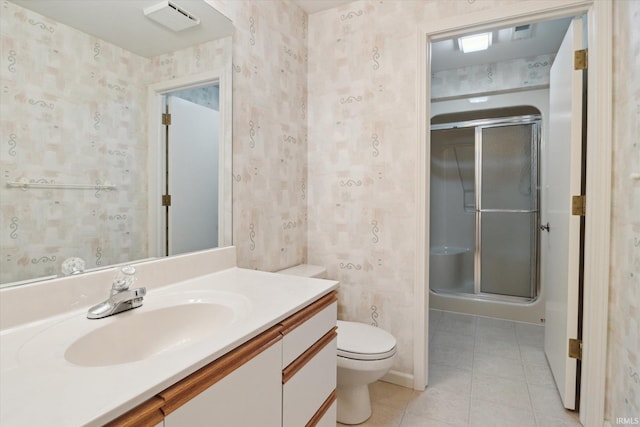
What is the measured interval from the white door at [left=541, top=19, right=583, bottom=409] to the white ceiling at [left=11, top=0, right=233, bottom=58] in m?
1.87

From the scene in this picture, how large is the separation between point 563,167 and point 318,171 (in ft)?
4.82

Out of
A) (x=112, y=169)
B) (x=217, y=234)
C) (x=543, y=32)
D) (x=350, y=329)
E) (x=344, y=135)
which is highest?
(x=543, y=32)

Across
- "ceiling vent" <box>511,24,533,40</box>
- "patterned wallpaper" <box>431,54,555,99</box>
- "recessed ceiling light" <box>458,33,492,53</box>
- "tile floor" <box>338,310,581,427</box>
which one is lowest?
"tile floor" <box>338,310,581,427</box>

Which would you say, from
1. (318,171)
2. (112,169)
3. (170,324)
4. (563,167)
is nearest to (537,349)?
(563,167)

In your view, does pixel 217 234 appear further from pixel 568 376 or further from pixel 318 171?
pixel 568 376

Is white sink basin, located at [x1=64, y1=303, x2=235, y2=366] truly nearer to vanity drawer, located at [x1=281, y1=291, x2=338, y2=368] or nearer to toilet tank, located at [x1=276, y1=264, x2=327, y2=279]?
vanity drawer, located at [x1=281, y1=291, x2=338, y2=368]

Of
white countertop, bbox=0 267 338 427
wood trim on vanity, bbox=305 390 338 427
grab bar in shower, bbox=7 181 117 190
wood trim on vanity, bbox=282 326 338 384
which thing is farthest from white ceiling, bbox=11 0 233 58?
wood trim on vanity, bbox=305 390 338 427

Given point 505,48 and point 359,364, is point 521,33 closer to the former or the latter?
point 505,48

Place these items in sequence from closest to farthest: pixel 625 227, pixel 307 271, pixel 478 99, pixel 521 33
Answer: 1. pixel 625 227
2. pixel 307 271
3. pixel 521 33
4. pixel 478 99

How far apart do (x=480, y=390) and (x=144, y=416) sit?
198 cm

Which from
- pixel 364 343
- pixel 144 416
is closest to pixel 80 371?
pixel 144 416

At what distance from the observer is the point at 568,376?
1715 mm

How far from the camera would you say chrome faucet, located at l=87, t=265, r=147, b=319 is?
0.91 metres

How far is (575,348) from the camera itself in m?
1.69
